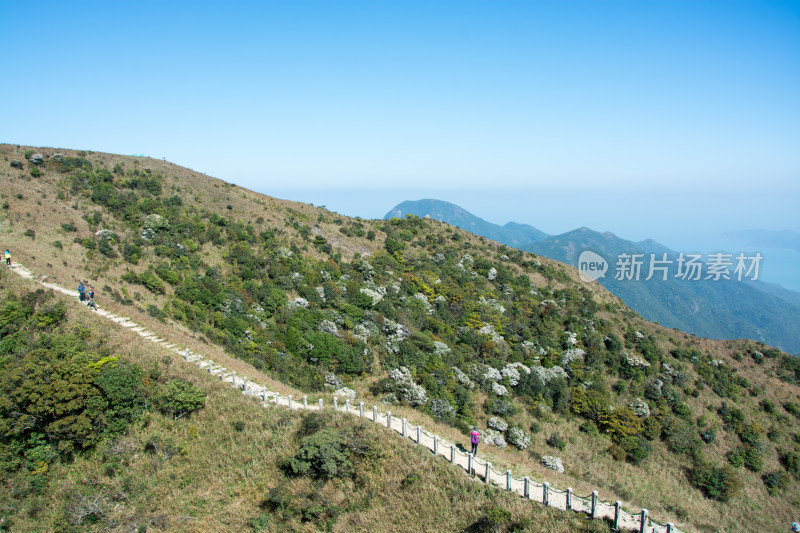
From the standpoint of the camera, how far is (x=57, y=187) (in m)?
42.9

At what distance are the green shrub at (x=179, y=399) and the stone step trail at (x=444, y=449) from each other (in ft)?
6.91

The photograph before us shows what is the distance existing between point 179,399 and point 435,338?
24.8 metres

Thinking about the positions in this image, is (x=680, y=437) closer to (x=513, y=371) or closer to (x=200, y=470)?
(x=513, y=371)

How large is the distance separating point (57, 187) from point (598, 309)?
63091mm

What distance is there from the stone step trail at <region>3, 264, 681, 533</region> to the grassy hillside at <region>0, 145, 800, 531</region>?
65.0 inches

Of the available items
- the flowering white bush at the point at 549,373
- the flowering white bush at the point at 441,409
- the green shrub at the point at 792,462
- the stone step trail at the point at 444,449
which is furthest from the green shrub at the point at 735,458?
the stone step trail at the point at 444,449

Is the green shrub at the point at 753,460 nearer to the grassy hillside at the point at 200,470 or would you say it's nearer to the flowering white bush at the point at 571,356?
the flowering white bush at the point at 571,356

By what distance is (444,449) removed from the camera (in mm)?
18234

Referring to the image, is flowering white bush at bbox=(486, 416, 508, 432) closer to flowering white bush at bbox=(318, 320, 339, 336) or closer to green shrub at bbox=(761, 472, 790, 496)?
flowering white bush at bbox=(318, 320, 339, 336)

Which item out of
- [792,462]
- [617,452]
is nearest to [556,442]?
[617,452]

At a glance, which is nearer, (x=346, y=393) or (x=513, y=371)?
(x=346, y=393)

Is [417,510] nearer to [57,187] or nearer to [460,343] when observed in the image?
[460,343]

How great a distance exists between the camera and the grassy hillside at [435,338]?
30000 mm

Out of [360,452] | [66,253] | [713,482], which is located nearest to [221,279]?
[66,253]
